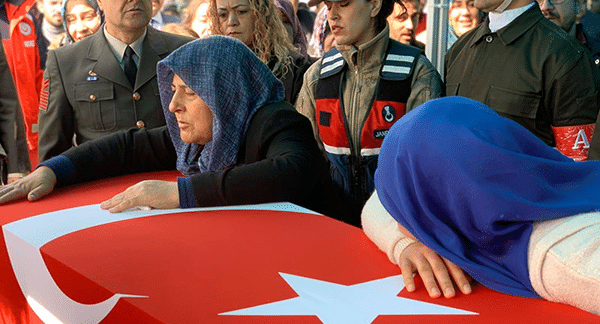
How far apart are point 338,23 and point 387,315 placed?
183 centimetres

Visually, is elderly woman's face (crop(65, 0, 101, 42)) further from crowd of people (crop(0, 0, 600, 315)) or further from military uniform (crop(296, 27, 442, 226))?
military uniform (crop(296, 27, 442, 226))

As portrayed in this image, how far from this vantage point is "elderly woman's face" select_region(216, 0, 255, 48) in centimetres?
362

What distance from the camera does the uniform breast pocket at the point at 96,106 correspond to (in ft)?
10.3

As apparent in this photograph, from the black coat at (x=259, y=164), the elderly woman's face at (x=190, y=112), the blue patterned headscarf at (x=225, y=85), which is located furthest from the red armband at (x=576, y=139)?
the elderly woman's face at (x=190, y=112)

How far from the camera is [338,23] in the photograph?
2.85 m

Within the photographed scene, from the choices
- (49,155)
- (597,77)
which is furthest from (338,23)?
(49,155)

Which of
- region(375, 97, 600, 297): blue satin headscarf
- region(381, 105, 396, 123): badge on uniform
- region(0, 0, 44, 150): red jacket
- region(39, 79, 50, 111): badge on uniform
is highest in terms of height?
region(375, 97, 600, 297): blue satin headscarf

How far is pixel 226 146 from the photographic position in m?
2.25

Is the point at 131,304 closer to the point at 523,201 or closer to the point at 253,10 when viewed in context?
the point at 523,201

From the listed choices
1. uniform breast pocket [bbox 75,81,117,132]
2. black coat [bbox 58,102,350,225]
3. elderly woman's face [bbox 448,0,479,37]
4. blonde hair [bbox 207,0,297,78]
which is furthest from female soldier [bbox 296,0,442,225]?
elderly woman's face [bbox 448,0,479,37]

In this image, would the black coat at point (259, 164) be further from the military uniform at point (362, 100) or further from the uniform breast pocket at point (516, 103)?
the uniform breast pocket at point (516, 103)

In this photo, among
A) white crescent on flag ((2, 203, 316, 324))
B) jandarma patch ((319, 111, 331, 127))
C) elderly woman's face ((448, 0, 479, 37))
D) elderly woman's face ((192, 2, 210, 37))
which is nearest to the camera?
white crescent on flag ((2, 203, 316, 324))

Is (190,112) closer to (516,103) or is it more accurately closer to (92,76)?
(92,76)

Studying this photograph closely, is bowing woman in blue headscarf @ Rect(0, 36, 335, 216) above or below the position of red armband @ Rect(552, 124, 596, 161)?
above
